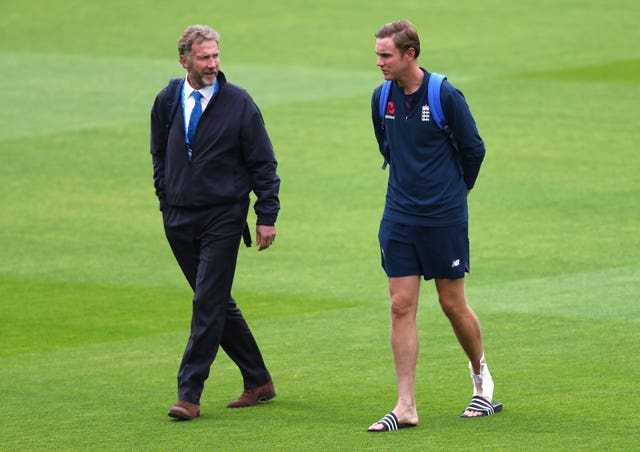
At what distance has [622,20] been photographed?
33.0 m

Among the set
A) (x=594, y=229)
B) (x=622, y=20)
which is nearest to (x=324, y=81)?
(x=622, y=20)

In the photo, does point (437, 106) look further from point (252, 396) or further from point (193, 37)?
point (252, 396)

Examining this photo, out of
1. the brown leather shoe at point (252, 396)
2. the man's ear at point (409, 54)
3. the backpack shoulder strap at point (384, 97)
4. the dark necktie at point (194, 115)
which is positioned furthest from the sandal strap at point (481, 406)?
the dark necktie at point (194, 115)

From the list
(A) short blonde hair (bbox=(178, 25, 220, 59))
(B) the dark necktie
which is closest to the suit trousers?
(B) the dark necktie

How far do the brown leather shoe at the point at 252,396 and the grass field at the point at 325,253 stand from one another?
0.28ft

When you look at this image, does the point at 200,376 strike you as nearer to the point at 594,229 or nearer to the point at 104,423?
the point at 104,423

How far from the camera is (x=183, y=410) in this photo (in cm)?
883

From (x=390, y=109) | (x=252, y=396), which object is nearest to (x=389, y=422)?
(x=252, y=396)

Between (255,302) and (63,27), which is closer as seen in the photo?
(255,302)

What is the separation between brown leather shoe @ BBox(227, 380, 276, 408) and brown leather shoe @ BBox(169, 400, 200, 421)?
0.45 meters

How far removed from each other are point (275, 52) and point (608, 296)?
19079mm

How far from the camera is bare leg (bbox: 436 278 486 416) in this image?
8.64 meters

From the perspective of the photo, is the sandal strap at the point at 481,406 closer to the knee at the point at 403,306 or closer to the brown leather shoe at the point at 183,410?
the knee at the point at 403,306

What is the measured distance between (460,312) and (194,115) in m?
2.00
